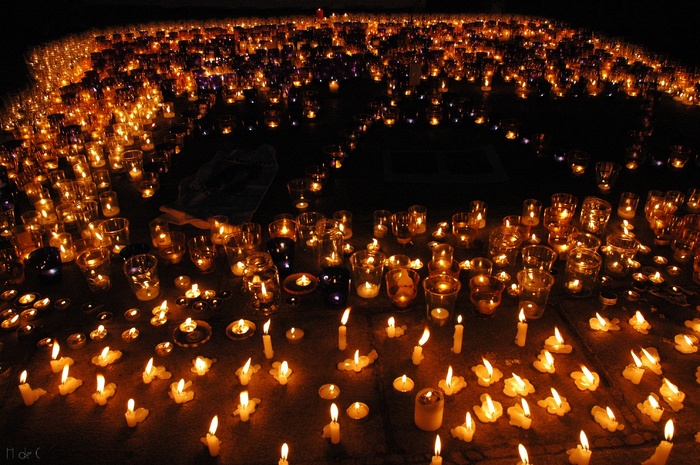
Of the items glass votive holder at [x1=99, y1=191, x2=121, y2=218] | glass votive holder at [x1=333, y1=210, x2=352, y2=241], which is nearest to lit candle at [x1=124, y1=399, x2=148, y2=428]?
glass votive holder at [x1=333, y1=210, x2=352, y2=241]

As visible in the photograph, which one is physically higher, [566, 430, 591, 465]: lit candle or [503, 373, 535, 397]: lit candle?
[566, 430, 591, 465]: lit candle

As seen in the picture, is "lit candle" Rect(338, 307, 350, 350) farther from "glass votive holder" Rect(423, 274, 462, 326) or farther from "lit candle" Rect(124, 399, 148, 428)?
"lit candle" Rect(124, 399, 148, 428)

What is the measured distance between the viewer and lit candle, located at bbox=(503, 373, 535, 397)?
331cm

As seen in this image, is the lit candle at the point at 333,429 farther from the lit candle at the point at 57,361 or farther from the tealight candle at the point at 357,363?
the lit candle at the point at 57,361

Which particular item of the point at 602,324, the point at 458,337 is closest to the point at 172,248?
the point at 458,337

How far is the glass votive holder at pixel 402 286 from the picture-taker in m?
4.08

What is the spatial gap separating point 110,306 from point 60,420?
1.22 metres

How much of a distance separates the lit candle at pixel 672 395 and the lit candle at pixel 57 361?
13.7 feet

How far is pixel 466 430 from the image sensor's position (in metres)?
3.00

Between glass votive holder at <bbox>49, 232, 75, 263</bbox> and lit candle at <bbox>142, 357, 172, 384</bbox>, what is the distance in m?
1.97

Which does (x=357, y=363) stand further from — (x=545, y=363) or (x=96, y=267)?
(x=96, y=267)

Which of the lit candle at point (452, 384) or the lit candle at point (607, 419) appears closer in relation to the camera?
the lit candle at point (607, 419)

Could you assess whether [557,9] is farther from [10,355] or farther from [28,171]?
[10,355]

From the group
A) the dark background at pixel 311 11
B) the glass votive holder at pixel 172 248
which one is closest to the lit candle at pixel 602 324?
the glass votive holder at pixel 172 248
